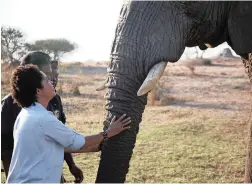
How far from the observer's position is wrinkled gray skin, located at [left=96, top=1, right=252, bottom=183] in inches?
106

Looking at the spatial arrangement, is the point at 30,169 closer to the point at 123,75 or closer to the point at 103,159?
the point at 103,159

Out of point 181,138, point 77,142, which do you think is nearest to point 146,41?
point 77,142

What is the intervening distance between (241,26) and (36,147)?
147cm

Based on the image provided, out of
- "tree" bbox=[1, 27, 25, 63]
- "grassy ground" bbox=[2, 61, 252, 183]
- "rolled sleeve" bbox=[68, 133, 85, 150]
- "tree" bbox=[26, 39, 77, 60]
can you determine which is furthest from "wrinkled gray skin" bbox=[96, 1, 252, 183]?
"tree" bbox=[26, 39, 77, 60]

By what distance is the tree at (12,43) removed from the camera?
20948mm

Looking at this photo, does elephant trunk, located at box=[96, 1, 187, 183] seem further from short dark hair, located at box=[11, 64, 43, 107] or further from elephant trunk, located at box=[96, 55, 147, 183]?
short dark hair, located at box=[11, 64, 43, 107]

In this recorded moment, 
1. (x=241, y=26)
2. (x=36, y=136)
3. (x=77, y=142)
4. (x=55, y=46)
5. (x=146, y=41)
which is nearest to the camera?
(x=36, y=136)

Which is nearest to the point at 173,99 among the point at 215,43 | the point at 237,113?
the point at 237,113

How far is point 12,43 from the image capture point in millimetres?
22047

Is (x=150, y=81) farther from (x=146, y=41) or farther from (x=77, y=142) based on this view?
(x=77, y=142)

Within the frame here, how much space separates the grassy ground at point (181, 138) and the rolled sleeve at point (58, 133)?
7.31 feet

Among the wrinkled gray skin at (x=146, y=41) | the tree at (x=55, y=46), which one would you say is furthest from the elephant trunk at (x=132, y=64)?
the tree at (x=55, y=46)

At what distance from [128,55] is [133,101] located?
0.25 m

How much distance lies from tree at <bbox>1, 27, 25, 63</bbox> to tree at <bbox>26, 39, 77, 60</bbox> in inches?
74.1
